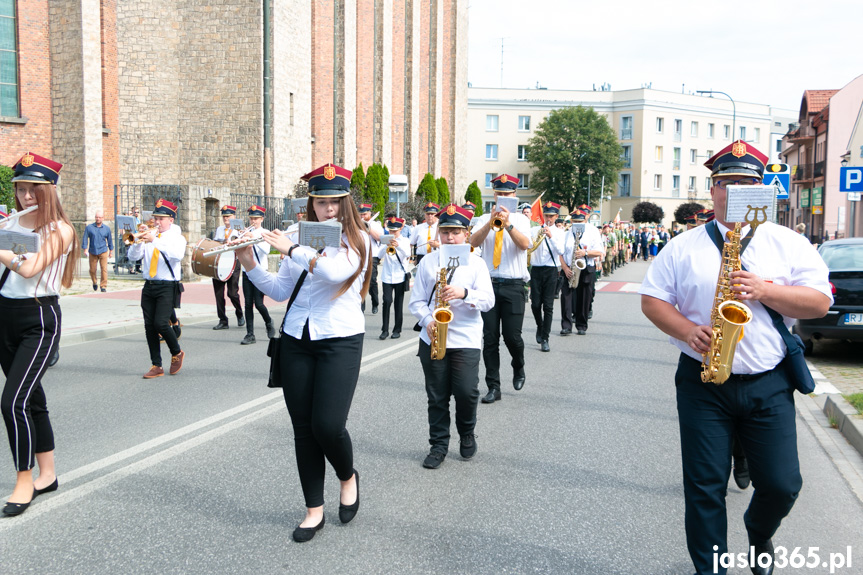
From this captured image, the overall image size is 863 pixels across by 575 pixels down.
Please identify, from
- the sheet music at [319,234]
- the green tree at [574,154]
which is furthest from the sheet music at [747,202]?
the green tree at [574,154]

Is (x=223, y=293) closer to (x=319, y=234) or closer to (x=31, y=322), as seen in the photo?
(x=31, y=322)

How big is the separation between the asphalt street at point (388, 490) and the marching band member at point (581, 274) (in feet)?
14.2

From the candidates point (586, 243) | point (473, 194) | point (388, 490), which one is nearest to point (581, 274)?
point (586, 243)

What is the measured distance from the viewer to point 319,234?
3.88 meters

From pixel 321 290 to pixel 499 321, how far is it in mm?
3829

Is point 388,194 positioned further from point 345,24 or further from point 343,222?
point 343,222

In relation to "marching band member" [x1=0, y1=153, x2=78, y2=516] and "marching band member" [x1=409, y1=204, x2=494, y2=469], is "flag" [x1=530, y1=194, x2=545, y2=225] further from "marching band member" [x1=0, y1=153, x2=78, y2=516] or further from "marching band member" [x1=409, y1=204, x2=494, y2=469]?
"marching band member" [x1=0, y1=153, x2=78, y2=516]

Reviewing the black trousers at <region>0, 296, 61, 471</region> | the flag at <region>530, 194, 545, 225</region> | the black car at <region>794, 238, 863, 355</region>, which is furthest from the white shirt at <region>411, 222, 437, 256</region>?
the black trousers at <region>0, 296, 61, 471</region>

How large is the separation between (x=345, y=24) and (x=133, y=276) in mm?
22183

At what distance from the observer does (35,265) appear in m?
4.70

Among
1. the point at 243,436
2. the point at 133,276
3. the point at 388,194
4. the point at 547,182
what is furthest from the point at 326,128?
the point at 547,182

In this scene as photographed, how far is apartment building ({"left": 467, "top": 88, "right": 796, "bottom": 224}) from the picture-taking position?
8194cm

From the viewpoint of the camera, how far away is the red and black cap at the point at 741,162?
11.3ft

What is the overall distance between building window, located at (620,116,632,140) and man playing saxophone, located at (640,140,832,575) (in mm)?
83068
